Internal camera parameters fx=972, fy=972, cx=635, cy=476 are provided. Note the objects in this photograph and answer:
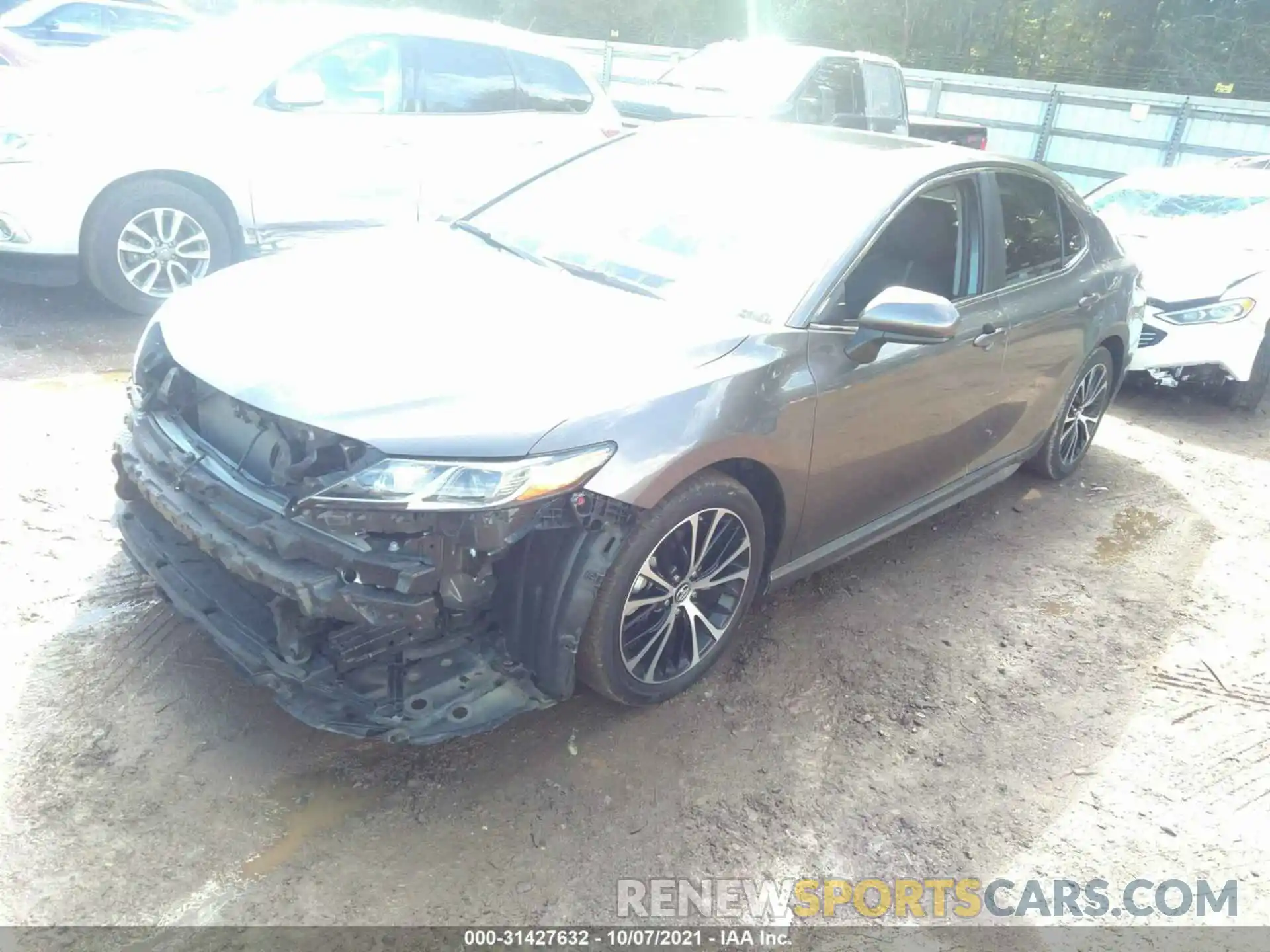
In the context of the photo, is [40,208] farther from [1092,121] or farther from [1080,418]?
[1092,121]

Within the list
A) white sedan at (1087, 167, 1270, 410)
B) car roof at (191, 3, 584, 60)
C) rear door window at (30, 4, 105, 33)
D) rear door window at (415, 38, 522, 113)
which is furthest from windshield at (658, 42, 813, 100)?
rear door window at (30, 4, 105, 33)

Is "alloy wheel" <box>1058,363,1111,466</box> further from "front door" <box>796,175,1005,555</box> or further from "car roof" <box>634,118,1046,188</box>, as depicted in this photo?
"car roof" <box>634,118,1046,188</box>

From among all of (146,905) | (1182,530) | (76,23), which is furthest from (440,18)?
(76,23)

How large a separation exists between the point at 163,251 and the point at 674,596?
430 cm

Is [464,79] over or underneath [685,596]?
over

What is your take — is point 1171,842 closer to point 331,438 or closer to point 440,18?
point 331,438

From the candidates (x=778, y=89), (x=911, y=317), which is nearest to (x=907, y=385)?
(x=911, y=317)

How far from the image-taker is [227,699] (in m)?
2.86

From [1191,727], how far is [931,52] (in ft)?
79.7

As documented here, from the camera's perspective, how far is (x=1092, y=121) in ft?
49.6

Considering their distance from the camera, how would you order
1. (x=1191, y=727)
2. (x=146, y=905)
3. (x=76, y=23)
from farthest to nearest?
1. (x=76, y=23)
2. (x=1191, y=727)
3. (x=146, y=905)

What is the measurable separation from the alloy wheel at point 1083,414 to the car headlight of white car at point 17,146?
18.1 feet

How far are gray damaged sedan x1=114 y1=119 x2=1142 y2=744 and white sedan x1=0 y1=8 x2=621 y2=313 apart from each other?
2.13 metres

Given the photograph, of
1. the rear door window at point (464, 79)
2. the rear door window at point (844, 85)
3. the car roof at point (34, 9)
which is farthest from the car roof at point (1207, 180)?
the car roof at point (34, 9)
